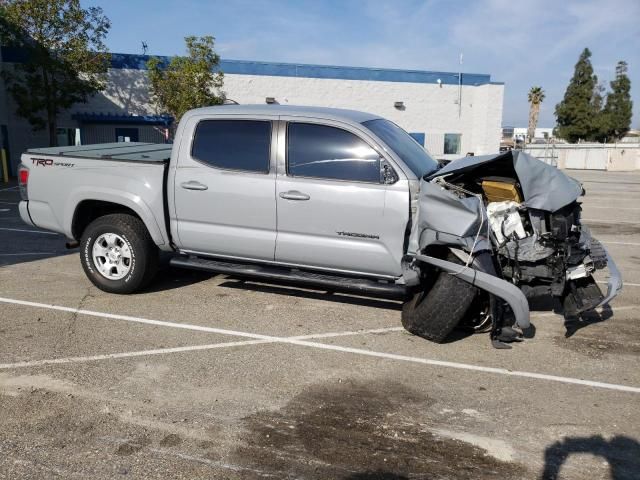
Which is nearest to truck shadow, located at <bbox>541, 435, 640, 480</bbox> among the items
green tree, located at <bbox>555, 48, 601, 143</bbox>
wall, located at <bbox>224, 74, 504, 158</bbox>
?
wall, located at <bbox>224, 74, 504, 158</bbox>

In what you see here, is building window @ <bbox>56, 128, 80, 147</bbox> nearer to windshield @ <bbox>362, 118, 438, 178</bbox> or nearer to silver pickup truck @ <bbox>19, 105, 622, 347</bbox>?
silver pickup truck @ <bbox>19, 105, 622, 347</bbox>

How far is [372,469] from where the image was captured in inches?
123

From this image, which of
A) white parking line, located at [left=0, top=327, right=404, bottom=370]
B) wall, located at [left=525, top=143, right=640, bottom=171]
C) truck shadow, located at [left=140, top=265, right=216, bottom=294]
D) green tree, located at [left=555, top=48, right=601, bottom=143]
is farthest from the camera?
green tree, located at [left=555, top=48, right=601, bottom=143]

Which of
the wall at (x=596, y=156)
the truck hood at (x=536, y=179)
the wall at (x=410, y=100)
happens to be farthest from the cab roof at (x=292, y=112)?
the wall at (x=596, y=156)

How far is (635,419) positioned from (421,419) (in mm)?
1435

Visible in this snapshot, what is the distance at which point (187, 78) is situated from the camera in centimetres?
2345

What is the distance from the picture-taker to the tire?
5887mm

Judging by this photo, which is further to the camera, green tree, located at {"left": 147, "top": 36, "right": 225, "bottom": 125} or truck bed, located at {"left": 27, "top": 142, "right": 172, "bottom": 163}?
green tree, located at {"left": 147, "top": 36, "right": 225, "bottom": 125}

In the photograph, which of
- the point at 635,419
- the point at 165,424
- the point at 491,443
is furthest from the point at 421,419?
the point at 165,424

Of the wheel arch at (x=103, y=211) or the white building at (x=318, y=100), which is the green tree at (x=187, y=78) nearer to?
the white building at (x=318, y=100)

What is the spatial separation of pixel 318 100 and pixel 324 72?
1.40 metres

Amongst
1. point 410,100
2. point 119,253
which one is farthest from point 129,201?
point 410,100

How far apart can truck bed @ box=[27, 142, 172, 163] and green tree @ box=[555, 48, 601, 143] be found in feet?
187

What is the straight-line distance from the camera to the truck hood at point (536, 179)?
4602mm
